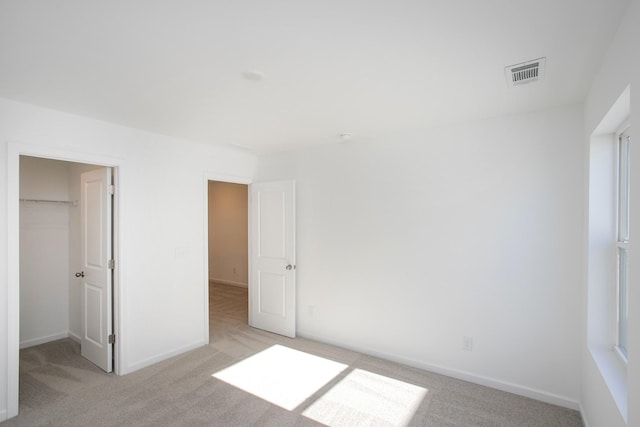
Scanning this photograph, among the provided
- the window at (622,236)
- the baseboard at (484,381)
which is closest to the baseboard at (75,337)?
the baseboard at (484,381)

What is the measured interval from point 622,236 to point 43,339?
5.95 m

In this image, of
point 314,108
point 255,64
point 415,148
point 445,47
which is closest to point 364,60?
point 445,47

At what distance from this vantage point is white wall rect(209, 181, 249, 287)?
7.15 meters

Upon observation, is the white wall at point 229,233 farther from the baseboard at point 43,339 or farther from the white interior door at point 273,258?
the baseboard at point 43,339

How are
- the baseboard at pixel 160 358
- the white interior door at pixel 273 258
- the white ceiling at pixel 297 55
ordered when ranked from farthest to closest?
the white interior door at pixel 273 258 → the baseboard at pixel 160 358 → the white ceiling at pixel 297 55

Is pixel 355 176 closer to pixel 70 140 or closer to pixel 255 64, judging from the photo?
pixel 255 64

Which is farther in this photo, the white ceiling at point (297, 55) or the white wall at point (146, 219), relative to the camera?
the white wall at point (146, 219)

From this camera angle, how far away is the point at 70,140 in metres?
2.86

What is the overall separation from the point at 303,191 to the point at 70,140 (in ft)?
8.09

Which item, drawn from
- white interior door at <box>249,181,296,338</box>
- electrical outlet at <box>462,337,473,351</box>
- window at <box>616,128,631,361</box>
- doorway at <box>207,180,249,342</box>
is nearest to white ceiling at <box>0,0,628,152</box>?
window at <box>616,128,631,361</box>

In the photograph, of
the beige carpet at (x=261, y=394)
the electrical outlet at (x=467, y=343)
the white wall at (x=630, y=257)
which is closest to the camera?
the white wall at (x=630, y=257)

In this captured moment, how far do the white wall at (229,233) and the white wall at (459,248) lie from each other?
3.35 metres

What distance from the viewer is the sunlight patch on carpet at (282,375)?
2828mm

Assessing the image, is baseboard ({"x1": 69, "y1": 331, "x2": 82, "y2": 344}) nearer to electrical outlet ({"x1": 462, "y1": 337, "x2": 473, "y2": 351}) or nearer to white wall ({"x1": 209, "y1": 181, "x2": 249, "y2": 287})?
white wall ({"x1": 209, "y1": 181, "x2": 249, "y2": 287})
